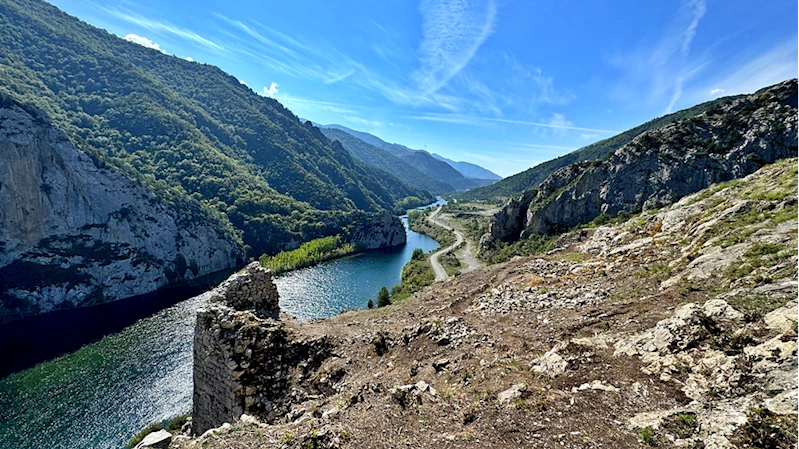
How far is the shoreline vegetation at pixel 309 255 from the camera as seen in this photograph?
91.8 meters

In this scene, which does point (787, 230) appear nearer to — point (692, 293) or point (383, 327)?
point (692, 293)

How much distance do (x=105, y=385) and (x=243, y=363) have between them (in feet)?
131

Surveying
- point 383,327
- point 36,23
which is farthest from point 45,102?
point 383,327

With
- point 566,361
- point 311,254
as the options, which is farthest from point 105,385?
point 311,254

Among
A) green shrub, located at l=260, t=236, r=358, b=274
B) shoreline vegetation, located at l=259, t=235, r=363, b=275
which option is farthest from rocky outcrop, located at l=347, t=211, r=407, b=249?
green shrub, located at l=260, t=236, r=358, b=274

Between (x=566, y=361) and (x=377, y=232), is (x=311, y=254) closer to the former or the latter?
(x=377, y=232)

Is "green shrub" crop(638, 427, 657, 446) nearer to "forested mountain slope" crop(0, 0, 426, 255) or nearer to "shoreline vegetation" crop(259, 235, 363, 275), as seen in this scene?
"shoreline vegetation" crop(259, 235, 363, 275)

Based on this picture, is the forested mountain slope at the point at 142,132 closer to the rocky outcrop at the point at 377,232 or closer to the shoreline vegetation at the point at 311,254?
the rocky outcrop at the point at 377,232

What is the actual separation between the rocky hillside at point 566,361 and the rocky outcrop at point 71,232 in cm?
7661

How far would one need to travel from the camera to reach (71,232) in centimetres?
7456

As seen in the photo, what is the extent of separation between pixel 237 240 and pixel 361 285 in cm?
5068

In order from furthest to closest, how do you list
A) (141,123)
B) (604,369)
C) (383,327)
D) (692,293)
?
1. (141,123)
2. (383,327)
3. (692,293)
4. (604,369)

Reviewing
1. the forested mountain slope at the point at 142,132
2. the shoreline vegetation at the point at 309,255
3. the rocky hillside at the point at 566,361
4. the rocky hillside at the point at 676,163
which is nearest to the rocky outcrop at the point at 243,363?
the rocky hillside at the point at 566,361

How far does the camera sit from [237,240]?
10594cm
